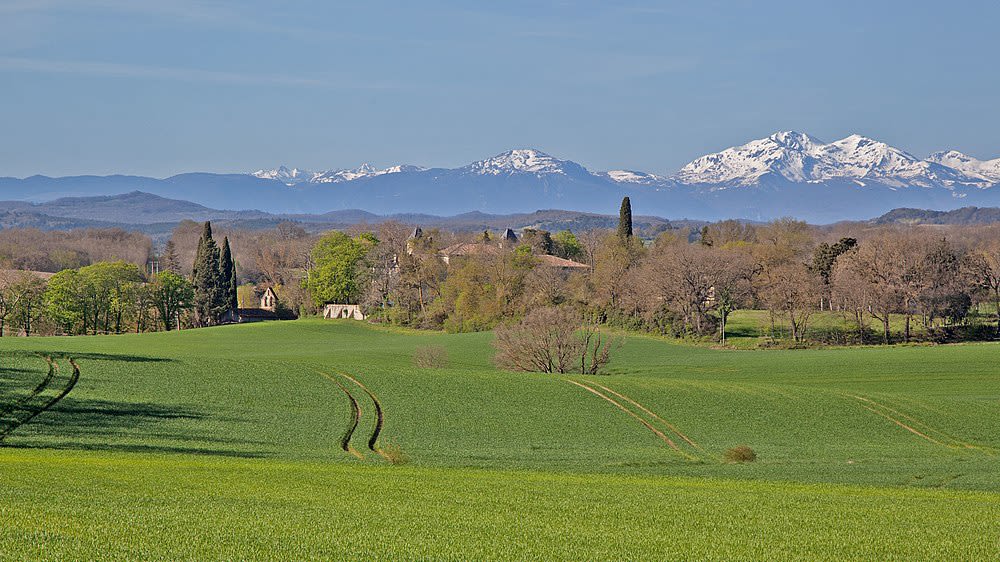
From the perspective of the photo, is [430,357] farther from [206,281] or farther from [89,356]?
[206,281]

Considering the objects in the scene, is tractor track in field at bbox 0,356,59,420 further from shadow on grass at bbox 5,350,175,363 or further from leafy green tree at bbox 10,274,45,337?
leafy green tree at bbox 10,274,45,337

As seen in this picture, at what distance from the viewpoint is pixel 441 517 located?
17422mm

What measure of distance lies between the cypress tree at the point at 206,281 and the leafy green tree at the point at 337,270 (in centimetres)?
1171

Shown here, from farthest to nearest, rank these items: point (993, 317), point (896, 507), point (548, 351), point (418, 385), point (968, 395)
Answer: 1. point (993, 317)
2. point (548, 351)
3. point (968, 395)
4. point (418, 385)
5. point (896, 507)

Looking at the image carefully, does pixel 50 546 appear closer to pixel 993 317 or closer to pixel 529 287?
pixel 529 287

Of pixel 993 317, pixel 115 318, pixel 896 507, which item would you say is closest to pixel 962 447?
pixel 896 507

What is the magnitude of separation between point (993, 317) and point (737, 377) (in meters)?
42.8

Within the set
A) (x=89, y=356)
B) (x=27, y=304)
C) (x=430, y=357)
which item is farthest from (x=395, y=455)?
(x=27, y=304)

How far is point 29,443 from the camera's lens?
28031mm

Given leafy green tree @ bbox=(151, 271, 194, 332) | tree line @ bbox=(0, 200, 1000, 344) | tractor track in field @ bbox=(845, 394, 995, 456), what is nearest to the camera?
tractor track in field @ bbox=(845, 394, 995, 456)

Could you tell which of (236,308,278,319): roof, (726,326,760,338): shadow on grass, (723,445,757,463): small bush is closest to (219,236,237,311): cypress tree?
(236,308,278,319): roof

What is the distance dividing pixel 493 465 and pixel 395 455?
3059 millimetres

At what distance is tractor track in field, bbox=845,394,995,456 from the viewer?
3903 cm

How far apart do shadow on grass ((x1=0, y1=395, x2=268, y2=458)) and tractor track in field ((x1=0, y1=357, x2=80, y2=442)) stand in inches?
8.8
